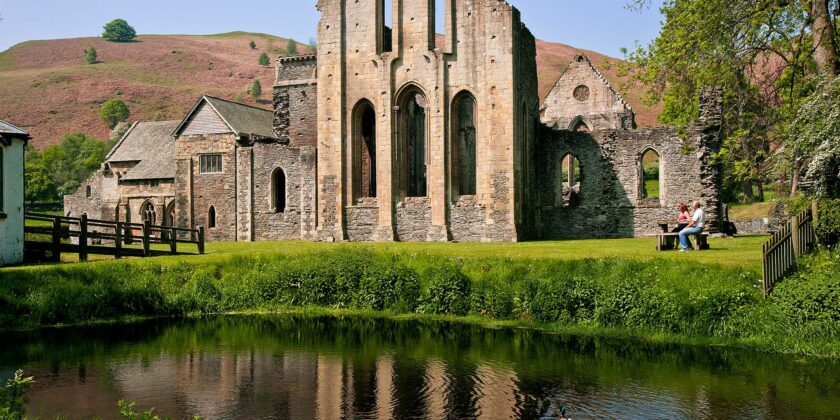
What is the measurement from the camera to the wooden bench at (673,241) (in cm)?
2142

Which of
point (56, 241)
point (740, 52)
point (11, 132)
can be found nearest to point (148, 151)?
point (11, 132)

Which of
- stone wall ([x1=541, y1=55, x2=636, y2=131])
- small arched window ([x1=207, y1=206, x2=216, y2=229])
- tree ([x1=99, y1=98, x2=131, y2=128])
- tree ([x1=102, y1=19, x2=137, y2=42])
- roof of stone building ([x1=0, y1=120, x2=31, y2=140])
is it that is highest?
tree ([x1=102, y1=19, x2=137, y2=42])

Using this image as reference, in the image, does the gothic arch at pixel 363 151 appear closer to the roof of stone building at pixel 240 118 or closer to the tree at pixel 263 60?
the roof of stone building at pixel 240 118

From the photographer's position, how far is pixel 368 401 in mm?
11719

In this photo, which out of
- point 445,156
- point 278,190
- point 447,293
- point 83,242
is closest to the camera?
point 447,293

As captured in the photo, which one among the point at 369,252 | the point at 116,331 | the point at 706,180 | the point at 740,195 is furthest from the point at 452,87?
the point at 740,195

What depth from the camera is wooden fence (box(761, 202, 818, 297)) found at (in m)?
15.6

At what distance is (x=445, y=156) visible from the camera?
33.7m

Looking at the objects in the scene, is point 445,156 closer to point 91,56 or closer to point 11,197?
point 11,197

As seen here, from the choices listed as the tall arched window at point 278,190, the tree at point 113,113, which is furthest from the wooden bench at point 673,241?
the tree at point 113,113

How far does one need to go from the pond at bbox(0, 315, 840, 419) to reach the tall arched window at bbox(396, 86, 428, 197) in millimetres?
17516

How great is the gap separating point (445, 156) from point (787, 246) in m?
19.1

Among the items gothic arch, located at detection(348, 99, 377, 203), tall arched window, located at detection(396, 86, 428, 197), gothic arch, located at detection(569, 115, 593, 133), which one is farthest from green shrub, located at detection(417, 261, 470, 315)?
gothic arch, located at detection(569, 115, 593, 133)

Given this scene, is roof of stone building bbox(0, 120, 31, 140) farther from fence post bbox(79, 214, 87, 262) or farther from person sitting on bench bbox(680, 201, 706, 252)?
person sitting on bench bbox(680, 201, 706, 252)
